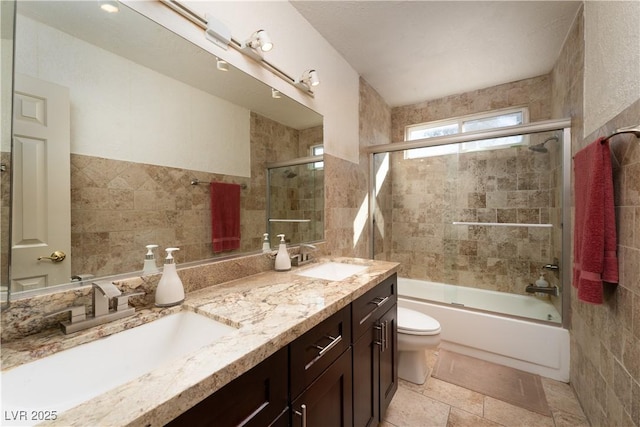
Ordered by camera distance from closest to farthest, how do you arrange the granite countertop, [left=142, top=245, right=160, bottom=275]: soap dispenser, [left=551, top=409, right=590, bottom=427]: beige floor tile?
the granite countertop
[left=142, top=245, right=160, bottom=275]: soap dispenser
[left=551, top=409, right=590, bottom=427]: beige floor tile

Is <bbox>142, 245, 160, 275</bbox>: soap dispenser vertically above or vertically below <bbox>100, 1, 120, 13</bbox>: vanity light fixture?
below

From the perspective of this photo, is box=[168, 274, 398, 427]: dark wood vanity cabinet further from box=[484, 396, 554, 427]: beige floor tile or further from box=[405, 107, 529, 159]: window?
box=[405, 107, 529, 159]: window

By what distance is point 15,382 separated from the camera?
548 millimetres

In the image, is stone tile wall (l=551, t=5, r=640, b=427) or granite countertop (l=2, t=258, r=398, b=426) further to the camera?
→ stone tile wall (l=551, t=5, r=640, b=427)

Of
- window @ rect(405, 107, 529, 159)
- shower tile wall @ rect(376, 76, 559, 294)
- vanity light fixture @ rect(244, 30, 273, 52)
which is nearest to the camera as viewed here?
vanity light fixture @ rect(244, 30, 273, 52)

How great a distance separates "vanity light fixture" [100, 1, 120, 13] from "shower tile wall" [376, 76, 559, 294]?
8.52ft

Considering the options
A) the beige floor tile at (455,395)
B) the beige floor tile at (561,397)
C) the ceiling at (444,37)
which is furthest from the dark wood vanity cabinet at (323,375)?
the ceiling at (444,37)

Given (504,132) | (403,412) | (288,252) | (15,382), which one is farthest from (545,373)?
(15,382)

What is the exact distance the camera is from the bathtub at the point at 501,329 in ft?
6.12

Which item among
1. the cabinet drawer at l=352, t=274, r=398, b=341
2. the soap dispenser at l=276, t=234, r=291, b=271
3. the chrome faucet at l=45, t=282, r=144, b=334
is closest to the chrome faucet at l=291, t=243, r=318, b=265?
the soap dispenser at l=276, t=234, r=291, b=271

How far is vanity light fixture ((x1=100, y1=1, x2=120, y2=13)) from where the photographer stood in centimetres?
86

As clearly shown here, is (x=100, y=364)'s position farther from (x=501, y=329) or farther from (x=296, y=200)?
(x=501, y=329)

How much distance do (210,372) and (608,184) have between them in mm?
1746

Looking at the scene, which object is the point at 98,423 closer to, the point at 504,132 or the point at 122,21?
the point at 122,21
